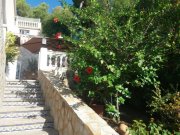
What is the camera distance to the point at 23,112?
323 inches

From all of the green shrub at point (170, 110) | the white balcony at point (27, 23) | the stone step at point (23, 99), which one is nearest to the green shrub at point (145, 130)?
the green shrub at point (170, 110)

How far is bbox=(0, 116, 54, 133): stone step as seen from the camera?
738 centimetres

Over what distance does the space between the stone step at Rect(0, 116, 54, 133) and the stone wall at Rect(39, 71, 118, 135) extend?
0.90 feet

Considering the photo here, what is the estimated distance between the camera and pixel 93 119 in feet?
19.6

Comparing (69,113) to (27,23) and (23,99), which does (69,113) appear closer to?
(23,99)

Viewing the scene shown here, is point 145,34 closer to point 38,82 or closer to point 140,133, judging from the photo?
point 140,133

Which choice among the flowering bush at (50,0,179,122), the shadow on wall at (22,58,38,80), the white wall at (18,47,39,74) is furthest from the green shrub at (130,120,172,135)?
the white wall at (18,47,39,74)

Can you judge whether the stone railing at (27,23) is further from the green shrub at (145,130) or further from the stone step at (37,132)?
the green shrub at (145,130)

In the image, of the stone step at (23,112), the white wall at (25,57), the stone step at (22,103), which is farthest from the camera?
the white wall at (25,57)

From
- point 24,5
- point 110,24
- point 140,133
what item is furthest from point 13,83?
point 24,5

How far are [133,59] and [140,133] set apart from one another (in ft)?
6.26

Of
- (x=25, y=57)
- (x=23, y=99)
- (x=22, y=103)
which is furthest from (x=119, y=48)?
(x=25, y=57)

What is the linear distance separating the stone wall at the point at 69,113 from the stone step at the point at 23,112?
0.94 ft

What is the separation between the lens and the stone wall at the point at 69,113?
5.67 meters
